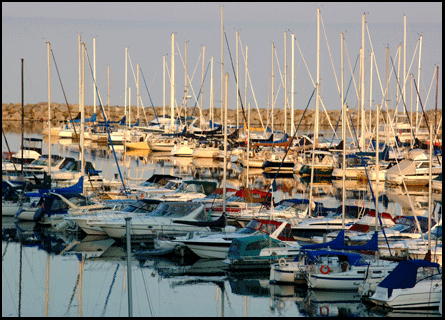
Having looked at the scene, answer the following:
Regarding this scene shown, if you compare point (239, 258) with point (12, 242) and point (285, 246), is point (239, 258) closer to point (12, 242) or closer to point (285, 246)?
point (285, 246)

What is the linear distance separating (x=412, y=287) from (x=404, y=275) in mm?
309

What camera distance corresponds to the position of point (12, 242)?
892 inches

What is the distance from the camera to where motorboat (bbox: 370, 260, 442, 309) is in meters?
15.3

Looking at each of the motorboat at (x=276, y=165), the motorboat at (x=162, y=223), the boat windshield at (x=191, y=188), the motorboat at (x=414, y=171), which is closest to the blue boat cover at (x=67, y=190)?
the motorboat at (x=162, y=223)

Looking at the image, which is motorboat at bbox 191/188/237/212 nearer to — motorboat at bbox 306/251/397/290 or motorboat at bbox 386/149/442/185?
motorboat at bbox 306/251/397/290

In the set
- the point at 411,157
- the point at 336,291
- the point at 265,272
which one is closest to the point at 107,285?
the point at 265,272

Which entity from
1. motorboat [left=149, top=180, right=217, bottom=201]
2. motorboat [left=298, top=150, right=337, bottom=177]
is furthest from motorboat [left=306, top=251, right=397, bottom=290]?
motorboat [left=298, top=150, right=337, bottom=177]

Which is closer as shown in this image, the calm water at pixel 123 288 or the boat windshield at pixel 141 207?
the calm water at pixel 123 288

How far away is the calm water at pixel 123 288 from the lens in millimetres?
15773

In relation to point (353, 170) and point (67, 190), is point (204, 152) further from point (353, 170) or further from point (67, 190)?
point (67, 190)

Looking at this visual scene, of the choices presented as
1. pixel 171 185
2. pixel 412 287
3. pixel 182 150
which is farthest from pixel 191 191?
pixel 182 150

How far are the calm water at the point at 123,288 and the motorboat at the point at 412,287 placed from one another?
1.14 feet

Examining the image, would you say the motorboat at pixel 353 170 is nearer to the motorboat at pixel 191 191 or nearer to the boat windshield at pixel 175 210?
the motorboat at pixel 191 191

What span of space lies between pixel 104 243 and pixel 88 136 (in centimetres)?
5194
